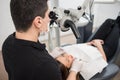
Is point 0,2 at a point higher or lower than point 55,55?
higher

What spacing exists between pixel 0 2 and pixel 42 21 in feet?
6.37

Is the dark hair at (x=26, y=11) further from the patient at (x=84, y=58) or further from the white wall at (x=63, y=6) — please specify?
the white wall at (x=63, y=6)

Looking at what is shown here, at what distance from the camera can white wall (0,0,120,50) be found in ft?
9.07

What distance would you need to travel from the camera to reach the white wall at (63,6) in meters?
2.77

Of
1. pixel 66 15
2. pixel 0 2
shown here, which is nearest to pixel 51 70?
pixel 66 15

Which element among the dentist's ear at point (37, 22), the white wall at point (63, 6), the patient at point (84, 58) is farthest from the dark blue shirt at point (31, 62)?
the white wall at point (63, 6)

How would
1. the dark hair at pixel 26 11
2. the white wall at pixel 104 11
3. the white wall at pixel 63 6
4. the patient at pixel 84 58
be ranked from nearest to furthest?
the dark hair at pixel 26 11
the patient at pixel 84 58
the white wall at pixel 63 6
the white wall at pixel 104 11

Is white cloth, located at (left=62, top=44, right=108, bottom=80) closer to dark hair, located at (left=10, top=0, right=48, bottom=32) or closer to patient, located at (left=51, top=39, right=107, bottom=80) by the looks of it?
patient, located at (left=51, top=39, right=107, bottom=80)

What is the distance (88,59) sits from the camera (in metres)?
1.48

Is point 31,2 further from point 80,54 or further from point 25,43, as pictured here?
point 80,54

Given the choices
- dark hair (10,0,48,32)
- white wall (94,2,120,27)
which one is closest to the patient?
dark hair (10,0,48,32)

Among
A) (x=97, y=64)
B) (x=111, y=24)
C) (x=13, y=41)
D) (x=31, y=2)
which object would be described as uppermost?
(x=31, y=2)

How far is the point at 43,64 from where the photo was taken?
2.93 feet

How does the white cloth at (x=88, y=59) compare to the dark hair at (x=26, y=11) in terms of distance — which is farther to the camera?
the white cloth at (x=88, y=59)
